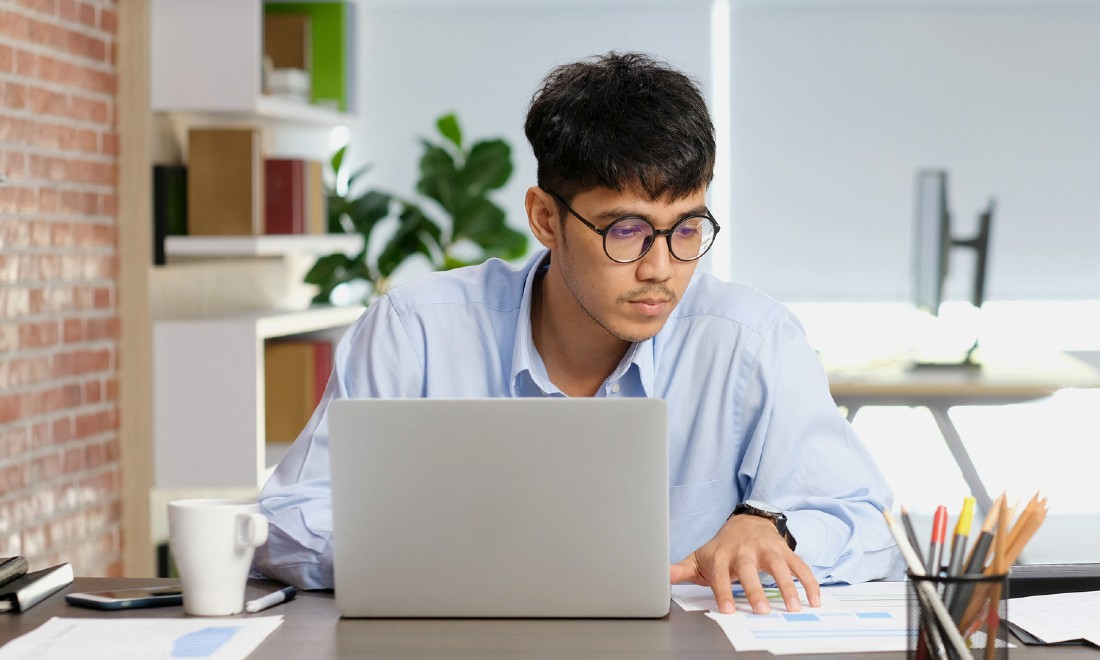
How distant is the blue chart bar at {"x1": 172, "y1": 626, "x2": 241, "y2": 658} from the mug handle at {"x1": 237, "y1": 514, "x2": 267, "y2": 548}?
0.27ft

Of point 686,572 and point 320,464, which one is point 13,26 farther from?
point 686,572

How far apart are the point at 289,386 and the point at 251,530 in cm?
221

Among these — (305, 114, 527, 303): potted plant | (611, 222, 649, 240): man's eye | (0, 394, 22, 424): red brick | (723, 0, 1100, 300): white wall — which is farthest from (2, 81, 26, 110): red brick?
(723, 0, 1100, 300): white wall

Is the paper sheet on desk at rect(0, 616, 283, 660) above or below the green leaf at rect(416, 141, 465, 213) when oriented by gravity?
below

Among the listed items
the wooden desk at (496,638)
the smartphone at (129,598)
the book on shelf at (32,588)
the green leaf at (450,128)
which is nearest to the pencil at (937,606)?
the wooden desk at (496,638)

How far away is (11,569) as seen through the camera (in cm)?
129

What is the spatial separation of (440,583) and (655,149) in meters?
0.61

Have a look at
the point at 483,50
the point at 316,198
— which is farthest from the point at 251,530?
the point at 483,50

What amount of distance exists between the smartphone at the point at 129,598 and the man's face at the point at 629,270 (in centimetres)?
59

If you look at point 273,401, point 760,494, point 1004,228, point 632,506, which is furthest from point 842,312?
point 632,506

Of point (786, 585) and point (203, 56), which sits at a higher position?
point (203, 56)

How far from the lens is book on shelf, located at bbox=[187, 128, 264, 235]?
2.95 m

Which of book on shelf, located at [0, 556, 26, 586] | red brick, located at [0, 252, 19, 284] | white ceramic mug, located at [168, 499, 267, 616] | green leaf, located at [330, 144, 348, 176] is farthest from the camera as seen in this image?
green leaf, located at [330, 144, 348, 176]

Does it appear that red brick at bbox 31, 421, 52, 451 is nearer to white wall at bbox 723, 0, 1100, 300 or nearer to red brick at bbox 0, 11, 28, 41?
red brick at bbox 0, 11, 28, 41
